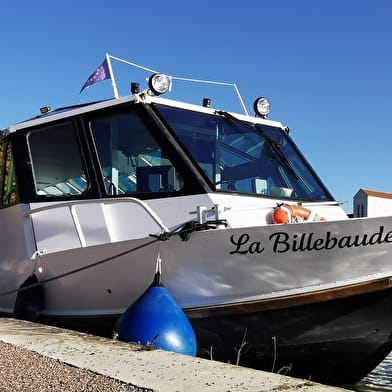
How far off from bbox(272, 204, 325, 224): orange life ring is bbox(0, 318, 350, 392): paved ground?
1.98m

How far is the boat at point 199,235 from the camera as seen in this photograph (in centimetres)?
517

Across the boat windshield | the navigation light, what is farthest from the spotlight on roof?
the navigation light

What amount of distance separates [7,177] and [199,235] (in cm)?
316

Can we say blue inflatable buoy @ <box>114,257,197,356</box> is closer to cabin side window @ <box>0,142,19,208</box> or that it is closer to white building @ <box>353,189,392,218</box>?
cabin side window @ <box>0,142,19,208</box>

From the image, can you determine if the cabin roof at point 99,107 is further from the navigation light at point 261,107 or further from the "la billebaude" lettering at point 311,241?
the "la billebaude" lettering at point 311,241

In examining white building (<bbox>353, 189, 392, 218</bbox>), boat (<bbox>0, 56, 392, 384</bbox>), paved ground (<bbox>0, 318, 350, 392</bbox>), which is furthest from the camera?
white building (<bbox>353, 189, 392, 218</bbox>)

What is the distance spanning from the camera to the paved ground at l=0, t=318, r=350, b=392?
337 centimetres

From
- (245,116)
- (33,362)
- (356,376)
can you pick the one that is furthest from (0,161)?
(356,376)

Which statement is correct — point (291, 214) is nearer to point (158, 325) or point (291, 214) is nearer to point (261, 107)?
point (158, 325)

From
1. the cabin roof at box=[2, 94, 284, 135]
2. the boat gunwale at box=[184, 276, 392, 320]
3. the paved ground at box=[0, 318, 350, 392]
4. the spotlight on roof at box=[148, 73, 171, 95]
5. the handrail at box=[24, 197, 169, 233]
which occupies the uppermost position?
the spotlight on roof at box=[148, 73, 171, 95]

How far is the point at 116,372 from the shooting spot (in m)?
3.71

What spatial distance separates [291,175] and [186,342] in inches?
106

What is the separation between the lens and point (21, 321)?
612 cm

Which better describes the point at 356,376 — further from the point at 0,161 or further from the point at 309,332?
the point at 0,161
